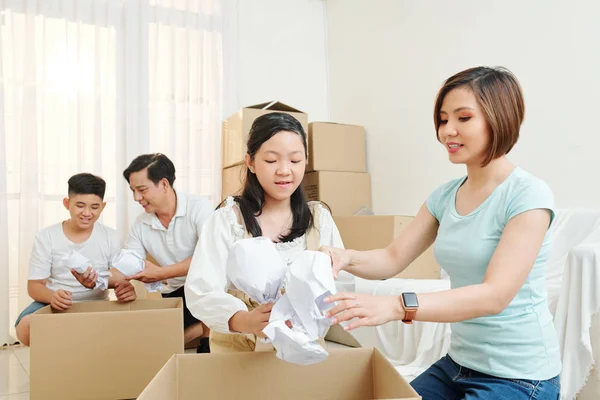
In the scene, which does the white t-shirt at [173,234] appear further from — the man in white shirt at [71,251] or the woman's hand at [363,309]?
the woman's hand at [363,309]

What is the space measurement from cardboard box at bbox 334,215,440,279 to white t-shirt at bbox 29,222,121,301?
4.27 ft

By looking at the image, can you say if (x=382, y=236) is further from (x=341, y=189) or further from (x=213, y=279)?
(x=213, y=279)

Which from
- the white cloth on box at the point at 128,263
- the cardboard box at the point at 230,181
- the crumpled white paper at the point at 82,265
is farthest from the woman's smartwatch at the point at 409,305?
the cardboard box at the point at 230,181

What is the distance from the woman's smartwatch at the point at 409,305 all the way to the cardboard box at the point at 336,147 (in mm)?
2549

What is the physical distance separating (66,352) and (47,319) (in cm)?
13

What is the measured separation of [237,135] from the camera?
124 inches

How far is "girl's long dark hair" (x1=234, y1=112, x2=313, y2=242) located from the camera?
118 centimetres

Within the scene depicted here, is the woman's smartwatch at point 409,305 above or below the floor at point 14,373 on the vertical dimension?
above

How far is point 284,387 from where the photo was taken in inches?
33.8

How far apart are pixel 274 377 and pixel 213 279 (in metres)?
0.30

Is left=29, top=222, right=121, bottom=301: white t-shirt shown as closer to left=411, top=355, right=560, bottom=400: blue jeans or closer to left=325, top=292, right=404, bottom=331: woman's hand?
left=411, top=355, right=560, bottom=400: blue jeans

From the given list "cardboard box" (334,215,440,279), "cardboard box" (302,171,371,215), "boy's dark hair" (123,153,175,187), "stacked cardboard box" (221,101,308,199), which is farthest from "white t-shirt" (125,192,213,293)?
"cardboard box" (302,171,371,215)

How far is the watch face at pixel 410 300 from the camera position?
759 millimetres

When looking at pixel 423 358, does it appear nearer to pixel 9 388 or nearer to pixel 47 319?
pixel 47 319
